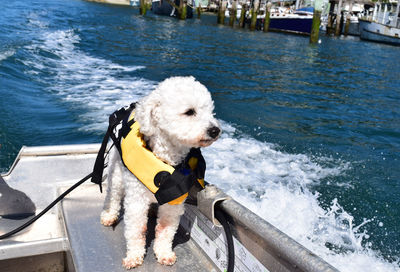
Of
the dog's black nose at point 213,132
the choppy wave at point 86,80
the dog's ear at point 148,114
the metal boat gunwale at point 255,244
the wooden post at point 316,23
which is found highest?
the wooden post at point 316,23

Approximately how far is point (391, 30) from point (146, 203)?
36281mm

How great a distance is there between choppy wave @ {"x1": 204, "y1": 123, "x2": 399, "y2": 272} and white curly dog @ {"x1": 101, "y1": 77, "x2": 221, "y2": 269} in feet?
6.89

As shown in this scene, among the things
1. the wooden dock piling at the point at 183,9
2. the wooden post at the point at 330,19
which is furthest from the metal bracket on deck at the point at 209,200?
the wooden post at the point at 330,19

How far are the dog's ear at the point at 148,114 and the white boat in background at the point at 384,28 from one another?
34.8 meters

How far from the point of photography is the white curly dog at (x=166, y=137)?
7.36 feet

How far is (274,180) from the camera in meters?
5.49

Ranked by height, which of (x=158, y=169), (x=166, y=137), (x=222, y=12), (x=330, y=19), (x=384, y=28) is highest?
(x=330, y=19)

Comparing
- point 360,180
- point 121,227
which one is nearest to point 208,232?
point 121,227

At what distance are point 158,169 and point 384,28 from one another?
3688cm

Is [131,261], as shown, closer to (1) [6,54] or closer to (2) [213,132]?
(2) [213,132]

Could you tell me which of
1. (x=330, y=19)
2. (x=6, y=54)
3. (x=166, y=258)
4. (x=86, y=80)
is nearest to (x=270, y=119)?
(x=86, y=80)

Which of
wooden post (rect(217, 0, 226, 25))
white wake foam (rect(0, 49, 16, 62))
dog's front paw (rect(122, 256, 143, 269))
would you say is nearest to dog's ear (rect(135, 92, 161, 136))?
dog's front paw (rect(122, 256, 143, 269))

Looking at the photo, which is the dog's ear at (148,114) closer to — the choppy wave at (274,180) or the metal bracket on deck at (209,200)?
the metal bracket on deck at (209,200)

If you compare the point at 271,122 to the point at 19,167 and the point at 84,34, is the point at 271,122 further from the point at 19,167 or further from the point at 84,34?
the point at 84,34
